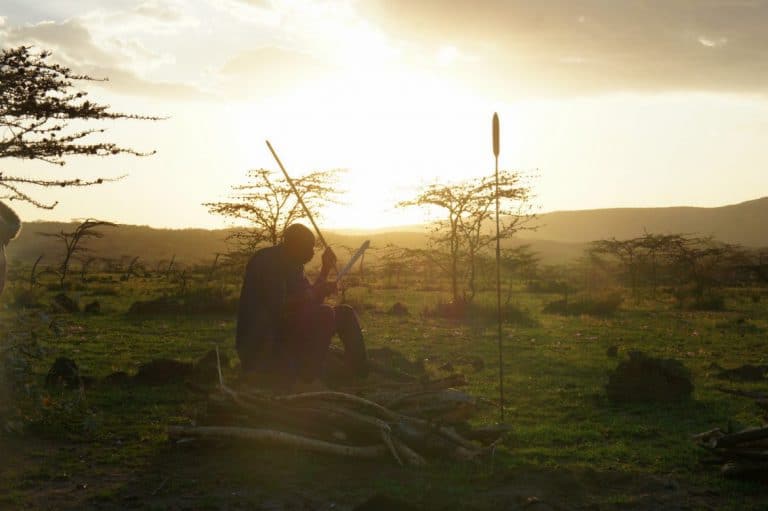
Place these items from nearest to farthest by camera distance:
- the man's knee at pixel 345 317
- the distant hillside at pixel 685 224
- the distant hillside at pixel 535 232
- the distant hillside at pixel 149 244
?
the man's knee at pixel 345 317, the distant hillside at pixel 149 244, the distant hillside at pixel 535 232, the distant hillside at pixel 685 224

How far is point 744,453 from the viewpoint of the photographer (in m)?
7.39

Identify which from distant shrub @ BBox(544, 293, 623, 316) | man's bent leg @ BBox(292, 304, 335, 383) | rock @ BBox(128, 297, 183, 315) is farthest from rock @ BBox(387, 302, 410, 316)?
man's bent leg @ BBox(292, 304, 335, 383)

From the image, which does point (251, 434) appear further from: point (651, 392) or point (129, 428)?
point (651, 392)

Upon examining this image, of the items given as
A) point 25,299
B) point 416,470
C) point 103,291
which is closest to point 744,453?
point 416,470

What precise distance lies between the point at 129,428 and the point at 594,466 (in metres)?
4.98

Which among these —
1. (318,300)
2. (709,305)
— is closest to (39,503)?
(318,300)

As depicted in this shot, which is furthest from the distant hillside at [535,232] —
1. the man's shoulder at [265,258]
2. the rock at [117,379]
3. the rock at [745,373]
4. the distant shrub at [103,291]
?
the man's shoulder at [265,258]

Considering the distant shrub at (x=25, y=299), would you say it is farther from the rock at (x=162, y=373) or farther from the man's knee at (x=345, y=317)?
the man's knee at (x=345, y=317)

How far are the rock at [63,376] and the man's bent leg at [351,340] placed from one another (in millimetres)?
3982

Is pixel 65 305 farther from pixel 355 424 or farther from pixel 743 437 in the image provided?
pixel 743 437

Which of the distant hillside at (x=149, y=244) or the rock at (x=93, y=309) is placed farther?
the distant hillside at (x=149, y=244)

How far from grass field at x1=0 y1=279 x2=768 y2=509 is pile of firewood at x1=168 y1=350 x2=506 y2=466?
16cm

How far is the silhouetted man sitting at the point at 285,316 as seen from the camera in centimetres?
916

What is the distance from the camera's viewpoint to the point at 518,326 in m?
22.3
